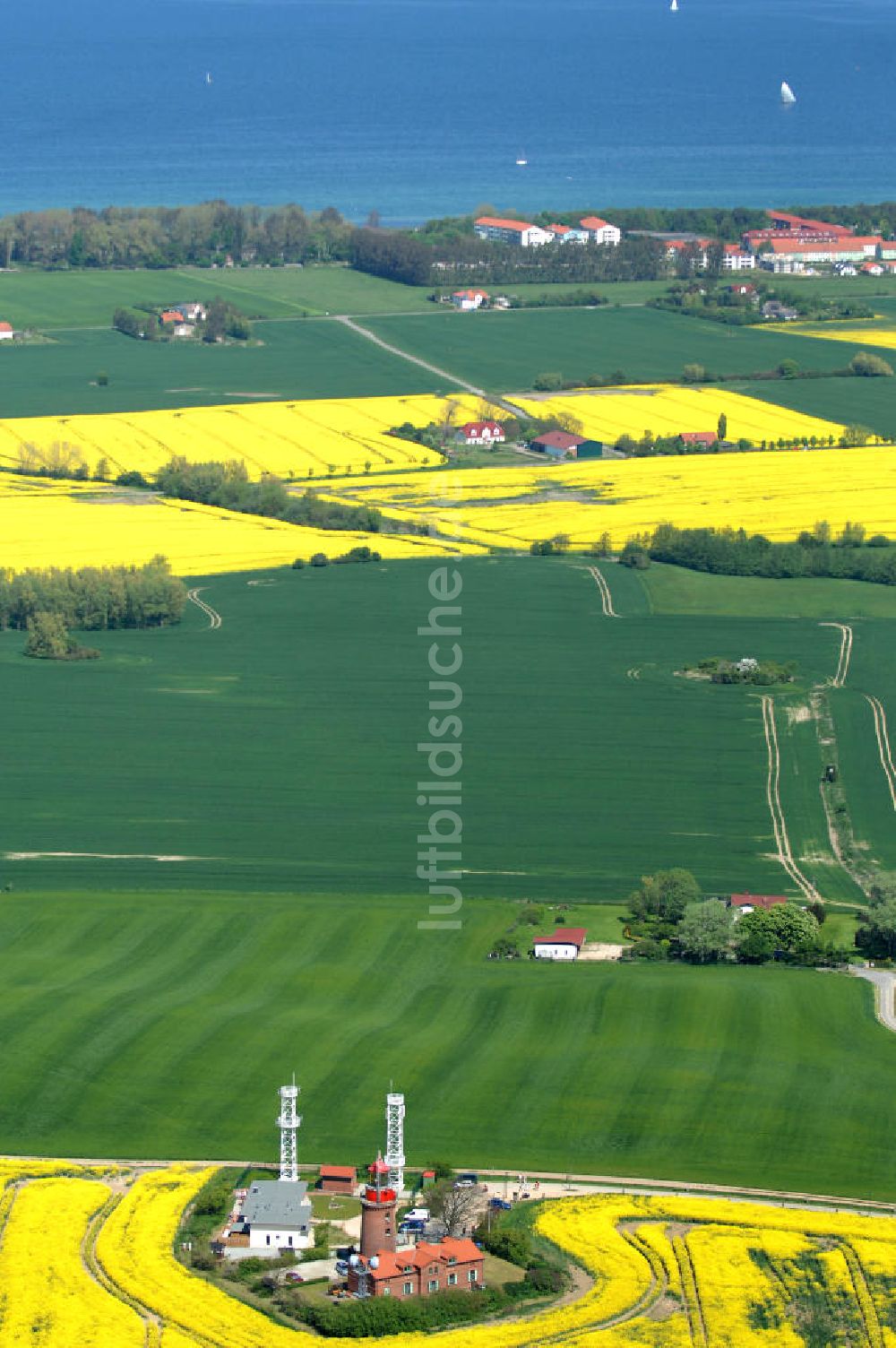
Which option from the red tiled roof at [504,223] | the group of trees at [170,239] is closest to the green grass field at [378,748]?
the group of trees at [170,239]

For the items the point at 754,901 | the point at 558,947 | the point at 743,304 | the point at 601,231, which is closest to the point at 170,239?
the point at 601,231

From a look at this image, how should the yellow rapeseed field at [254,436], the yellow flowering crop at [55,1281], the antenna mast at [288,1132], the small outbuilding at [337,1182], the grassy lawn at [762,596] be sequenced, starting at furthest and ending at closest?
the yellow rapeseed field at [254,436] < the grassy lawn at [762,596] < the small outbuilding at [337,1182] < the antenna mast at [288,1132] < the yellow flowering crop at [55,1281]

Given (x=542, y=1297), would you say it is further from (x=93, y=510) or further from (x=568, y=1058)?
(x=93, y=510)

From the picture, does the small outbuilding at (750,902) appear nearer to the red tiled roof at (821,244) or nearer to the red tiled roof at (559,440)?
the red tiled roof at (559,440)

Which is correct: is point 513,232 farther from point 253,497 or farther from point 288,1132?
point 288,1132

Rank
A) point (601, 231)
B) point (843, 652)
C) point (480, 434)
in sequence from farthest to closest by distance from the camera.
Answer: point (601, 231)
point (480, 434)
point (843, 652)
